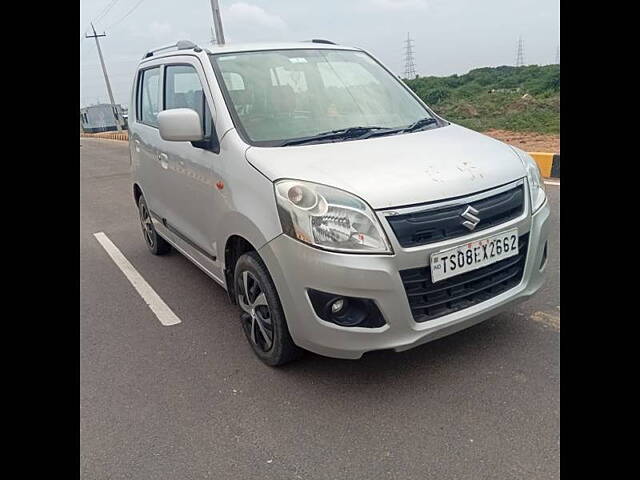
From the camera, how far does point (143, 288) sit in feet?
14.5

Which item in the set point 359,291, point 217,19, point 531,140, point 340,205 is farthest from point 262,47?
point 217,19

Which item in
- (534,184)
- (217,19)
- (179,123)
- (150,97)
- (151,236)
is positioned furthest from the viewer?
(217,19)

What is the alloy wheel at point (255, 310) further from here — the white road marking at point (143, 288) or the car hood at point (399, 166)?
the white road marking at point (143, 288)

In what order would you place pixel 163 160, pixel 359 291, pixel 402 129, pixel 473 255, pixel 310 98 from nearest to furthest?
pixel 359 291 < pixel 473 255 < pixel 402 129 < pixel 310 98 < pixel 163 160

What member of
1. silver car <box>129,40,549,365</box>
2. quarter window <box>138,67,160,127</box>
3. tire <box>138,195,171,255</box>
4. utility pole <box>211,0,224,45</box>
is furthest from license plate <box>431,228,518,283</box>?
utility pole <box>211,0,224,45</box>

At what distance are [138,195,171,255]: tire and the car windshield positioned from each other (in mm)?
2103

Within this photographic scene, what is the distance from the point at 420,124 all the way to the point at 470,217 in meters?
1.09

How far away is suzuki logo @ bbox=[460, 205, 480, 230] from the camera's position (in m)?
2.41

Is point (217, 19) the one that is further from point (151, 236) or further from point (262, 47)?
point (262, 47)

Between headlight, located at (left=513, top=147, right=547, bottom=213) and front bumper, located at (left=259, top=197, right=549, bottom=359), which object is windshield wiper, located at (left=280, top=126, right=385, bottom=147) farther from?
headlight, located at (left=513, top=147, right=547, bottom=213)

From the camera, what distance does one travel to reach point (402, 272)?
7.66ft

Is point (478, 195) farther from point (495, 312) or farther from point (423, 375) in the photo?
point (423, 375)

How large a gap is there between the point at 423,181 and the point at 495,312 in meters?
0.78
